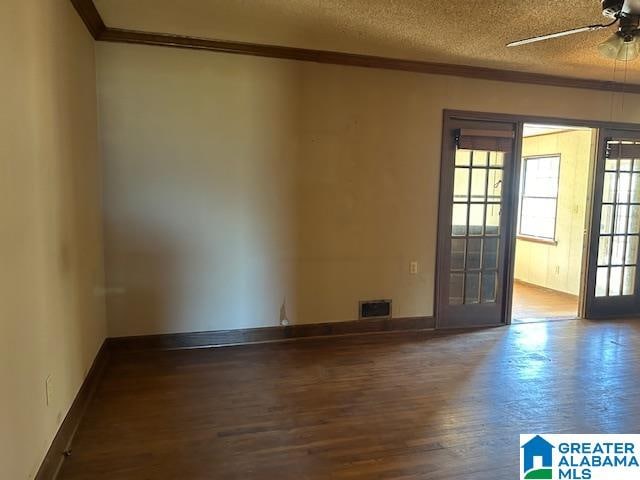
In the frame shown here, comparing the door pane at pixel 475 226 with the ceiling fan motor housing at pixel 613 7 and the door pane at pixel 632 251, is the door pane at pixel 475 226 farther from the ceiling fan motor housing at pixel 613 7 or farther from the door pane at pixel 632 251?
the ceiling fan motor housing at pixel 613 7

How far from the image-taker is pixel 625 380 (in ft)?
10.6

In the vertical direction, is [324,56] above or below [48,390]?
above

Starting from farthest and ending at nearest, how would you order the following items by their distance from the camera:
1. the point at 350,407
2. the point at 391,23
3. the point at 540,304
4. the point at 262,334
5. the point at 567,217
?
the point at 567,217 < the point at 540,304 < the point at 262,334 < the point at 391,23 < the point at 350,407

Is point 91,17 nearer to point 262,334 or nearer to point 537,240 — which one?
point 262,334

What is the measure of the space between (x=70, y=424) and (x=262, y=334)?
5.73ft

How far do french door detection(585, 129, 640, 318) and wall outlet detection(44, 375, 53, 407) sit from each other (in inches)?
198

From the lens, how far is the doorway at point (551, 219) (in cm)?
592

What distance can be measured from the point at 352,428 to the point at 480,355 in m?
1.65

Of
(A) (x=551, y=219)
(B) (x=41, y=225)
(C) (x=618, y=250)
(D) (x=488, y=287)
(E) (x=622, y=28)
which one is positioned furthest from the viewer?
(A) (x=551, y=219)

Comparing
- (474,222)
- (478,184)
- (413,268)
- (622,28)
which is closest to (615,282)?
(474,222)

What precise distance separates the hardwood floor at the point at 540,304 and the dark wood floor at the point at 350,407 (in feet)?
2.95

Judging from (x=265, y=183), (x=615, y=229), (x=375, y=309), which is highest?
(x=265, y=183)

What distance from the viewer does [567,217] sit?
6219mm

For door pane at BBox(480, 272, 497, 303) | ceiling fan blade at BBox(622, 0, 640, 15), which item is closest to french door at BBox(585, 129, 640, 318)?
door pane at BBox(480, 272, 497, 303)
